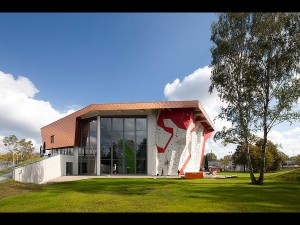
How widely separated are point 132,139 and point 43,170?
9668mm

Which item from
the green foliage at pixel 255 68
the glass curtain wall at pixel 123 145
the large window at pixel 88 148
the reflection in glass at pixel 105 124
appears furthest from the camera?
the large window at pixel 88 148

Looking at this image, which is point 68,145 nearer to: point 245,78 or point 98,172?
point 98,172

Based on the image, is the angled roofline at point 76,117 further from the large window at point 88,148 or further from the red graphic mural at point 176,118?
the red graphic mural at point 176,118

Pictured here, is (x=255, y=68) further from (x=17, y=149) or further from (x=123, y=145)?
(x=17, y=149)

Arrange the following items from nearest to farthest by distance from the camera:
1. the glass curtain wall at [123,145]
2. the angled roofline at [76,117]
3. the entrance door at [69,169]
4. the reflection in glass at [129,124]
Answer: the angled roofline at [76,117] → the glass curtain wall at [123,145] → the reflection in glass at [129,124] → the entrance door at [69,169]

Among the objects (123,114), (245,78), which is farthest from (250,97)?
(123,114)

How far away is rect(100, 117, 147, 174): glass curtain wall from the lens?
30141mm

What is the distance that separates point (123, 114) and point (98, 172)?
7031mm

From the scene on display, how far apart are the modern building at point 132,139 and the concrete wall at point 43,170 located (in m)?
0.12

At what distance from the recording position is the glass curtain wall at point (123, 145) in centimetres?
3014

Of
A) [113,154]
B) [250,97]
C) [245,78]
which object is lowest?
[113,154]

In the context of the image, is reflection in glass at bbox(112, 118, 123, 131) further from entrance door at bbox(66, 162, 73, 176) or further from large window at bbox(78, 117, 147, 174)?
entrance door at bbox(66, 162, 73, 176)

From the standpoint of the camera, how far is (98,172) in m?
30.3

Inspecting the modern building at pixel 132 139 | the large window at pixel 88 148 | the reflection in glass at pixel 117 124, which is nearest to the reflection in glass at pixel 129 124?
the modern building at pixel 132 139
